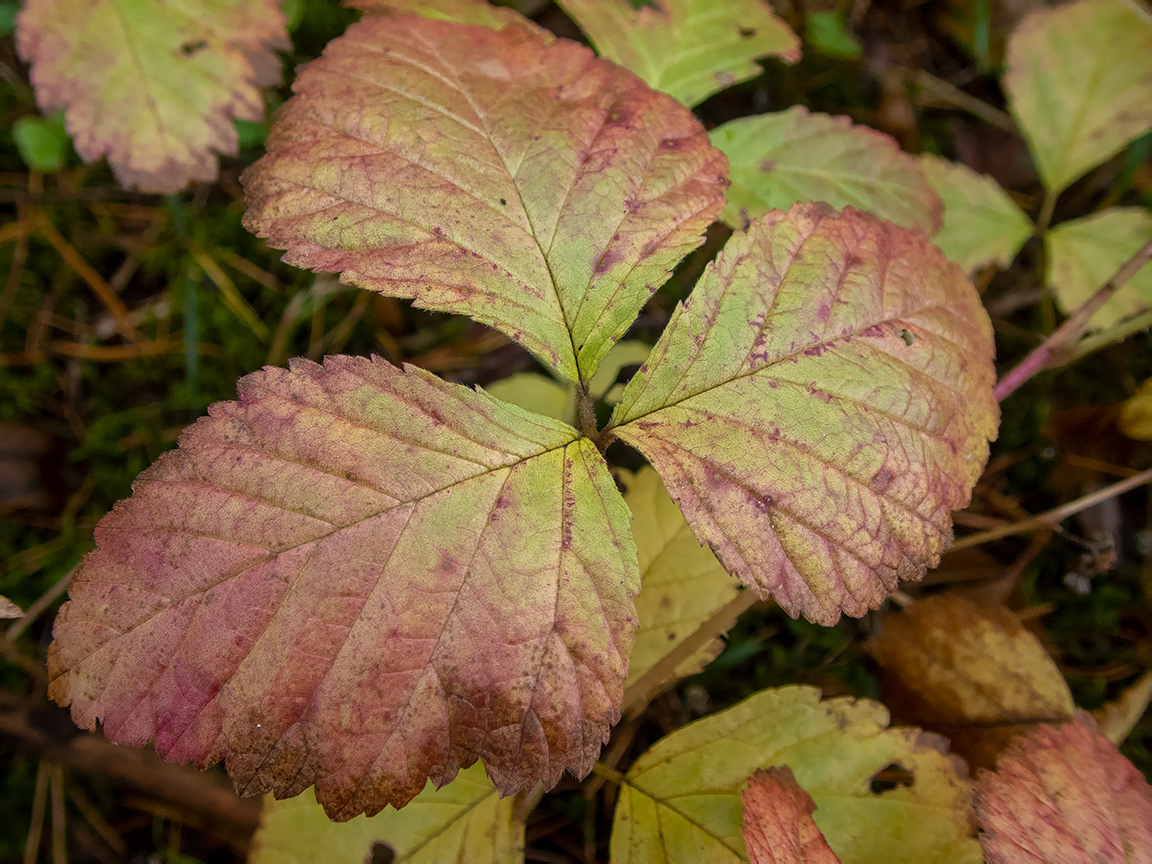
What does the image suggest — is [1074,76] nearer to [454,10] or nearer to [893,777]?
[454,10]

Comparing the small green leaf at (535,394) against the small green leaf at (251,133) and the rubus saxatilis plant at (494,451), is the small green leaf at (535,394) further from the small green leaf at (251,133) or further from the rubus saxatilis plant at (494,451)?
the small green leaf at (251,133)

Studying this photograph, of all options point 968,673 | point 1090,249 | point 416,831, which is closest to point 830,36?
point 1090,249

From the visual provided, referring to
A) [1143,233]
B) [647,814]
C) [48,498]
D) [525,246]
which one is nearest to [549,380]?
[525,246]

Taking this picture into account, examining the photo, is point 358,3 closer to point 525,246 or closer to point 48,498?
point 525,246

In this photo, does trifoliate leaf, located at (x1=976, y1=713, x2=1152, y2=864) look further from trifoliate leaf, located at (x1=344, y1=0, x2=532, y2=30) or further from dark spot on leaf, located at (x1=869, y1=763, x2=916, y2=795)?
trifoliate leaf, located at (x1=344, y1=0, x2=532, y2=30)

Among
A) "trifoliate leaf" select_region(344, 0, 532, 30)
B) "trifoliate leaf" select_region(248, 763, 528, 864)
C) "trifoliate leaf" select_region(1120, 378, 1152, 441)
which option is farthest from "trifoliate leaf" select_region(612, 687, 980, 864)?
"trifoliate leaf" select_region(344, 0, 532, 30)

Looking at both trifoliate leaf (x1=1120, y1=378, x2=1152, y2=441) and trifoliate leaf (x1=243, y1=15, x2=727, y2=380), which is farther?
trifoliate leaf (x1=1120, y1=378, x2=1152, y2=441)

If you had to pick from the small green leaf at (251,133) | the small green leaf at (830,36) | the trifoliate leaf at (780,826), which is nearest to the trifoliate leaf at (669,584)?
the trifoliate leaf at (780,826)
